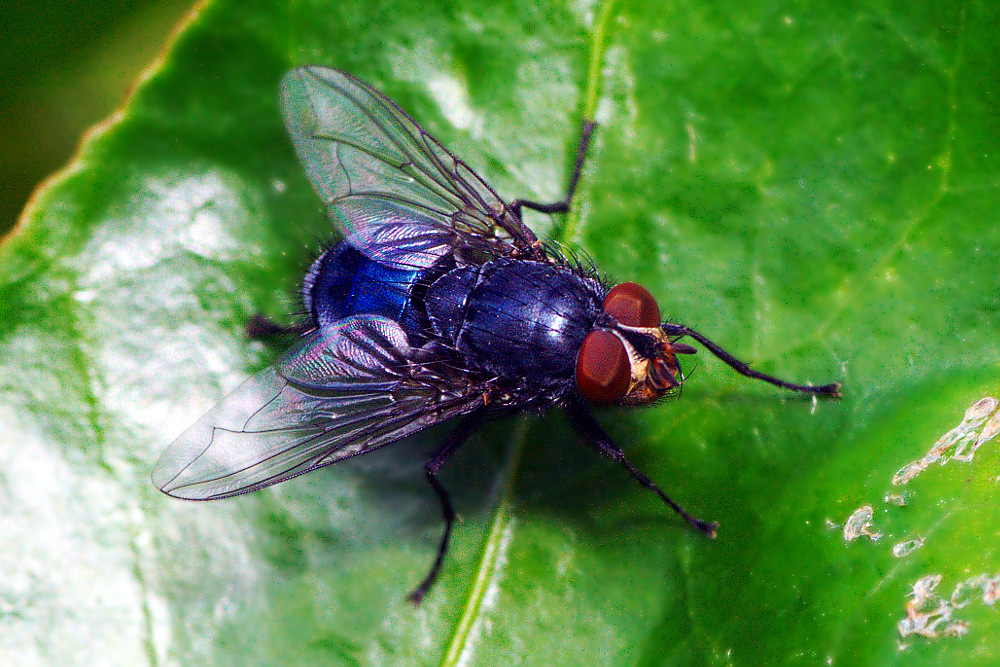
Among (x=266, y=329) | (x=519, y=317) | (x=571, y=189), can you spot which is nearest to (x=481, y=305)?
(x=519, y=317)

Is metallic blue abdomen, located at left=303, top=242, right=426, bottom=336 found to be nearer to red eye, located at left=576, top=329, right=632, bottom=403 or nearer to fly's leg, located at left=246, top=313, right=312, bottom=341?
fly's leg, located at left=246, top=313, right=312, bottom=341

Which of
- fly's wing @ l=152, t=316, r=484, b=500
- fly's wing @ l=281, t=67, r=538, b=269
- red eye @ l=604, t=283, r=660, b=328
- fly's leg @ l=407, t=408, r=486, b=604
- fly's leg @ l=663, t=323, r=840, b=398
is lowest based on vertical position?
fly's leg @ l=407, t=408, r=486, b=604

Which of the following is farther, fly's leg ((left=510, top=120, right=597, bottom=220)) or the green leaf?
fly's leg ((left=510, top=120, right=597, bottom=220))

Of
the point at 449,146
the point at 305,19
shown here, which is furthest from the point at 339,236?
the point at 305,19

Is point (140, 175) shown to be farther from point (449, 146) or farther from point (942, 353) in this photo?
point (942, 353)

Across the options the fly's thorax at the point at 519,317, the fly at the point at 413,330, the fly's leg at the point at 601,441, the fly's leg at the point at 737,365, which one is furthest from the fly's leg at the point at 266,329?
the fly's leg at the point at 737,365

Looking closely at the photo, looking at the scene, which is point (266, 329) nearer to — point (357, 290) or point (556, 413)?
point (357, 290)

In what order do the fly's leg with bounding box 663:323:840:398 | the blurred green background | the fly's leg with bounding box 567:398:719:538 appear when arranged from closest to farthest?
the fly's leg with bounding box 663:323:840:398
the fly's leg with bounding box 567:398:719:538
the blurred green background

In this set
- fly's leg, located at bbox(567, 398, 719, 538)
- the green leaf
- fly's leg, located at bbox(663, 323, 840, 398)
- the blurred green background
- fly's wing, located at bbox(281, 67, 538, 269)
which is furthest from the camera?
the blurred green background

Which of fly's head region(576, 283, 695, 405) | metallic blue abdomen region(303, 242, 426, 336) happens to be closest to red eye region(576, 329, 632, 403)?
fly's head region(576, 283, 695, 405)
